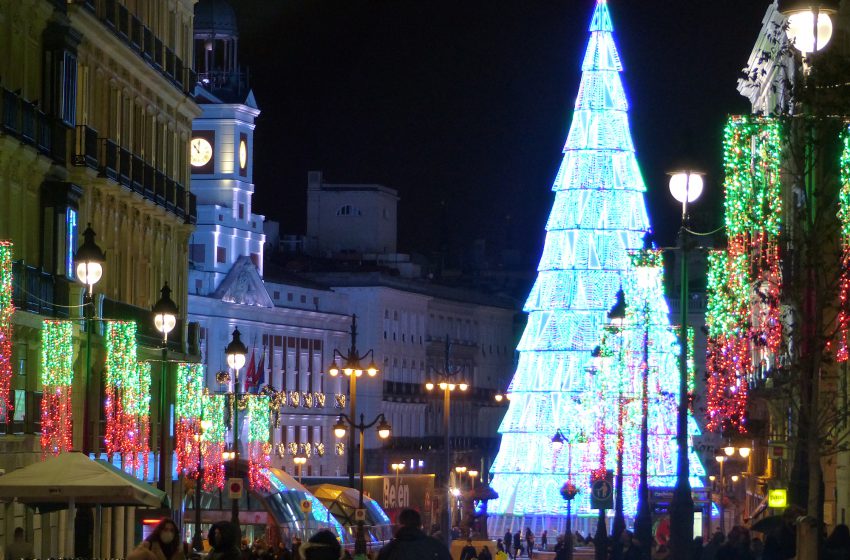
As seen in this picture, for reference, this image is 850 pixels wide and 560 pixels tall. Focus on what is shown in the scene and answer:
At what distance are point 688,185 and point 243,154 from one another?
83.1 meters

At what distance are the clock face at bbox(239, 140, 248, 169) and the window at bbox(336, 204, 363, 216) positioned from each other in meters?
35.9

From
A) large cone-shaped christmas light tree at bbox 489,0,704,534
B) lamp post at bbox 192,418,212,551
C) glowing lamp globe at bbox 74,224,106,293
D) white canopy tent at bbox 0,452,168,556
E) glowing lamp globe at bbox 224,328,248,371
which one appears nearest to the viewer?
white canopy tent at bbox 0,452,168,556

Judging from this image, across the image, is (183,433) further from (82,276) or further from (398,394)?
(398,394)

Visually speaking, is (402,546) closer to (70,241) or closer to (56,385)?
(56,385)

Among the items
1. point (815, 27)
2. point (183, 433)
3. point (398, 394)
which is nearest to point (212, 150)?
point (398, 394)

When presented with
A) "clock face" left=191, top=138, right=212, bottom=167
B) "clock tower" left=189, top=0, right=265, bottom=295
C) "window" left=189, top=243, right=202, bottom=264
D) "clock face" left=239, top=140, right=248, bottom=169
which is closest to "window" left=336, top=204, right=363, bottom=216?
"clock tower" left=189, top=0, right=265, bottom=295

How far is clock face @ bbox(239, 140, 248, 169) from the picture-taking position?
119 meters

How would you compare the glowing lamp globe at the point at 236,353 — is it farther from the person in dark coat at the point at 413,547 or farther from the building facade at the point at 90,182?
the person in dark coat at the point at 413,547

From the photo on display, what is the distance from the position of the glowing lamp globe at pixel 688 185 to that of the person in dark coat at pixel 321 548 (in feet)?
65.3

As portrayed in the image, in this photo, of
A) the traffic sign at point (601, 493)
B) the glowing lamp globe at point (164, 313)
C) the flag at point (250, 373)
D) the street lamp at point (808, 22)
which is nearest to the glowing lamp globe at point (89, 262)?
the glowing lamp globe at point (164, 313)

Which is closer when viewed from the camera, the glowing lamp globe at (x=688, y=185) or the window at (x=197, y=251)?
the glowing lamp globe at (x=688, y=185)

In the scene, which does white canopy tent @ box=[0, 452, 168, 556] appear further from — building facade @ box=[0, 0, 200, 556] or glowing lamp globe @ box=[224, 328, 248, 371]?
glowing lamp globe @ box=[224, 328, 248, 371]

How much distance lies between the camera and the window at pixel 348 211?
156000 millimetres

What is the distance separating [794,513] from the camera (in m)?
30.6
